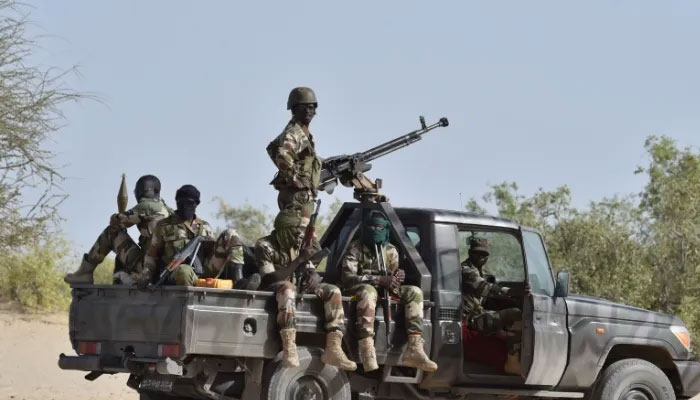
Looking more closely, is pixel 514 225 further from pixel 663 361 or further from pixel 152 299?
pixel 152 299

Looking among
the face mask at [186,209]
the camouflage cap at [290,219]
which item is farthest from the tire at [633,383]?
the face mask at [186,209]

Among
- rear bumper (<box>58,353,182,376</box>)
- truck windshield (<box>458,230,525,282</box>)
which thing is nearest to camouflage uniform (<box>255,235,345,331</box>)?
rear bumper (<box>58,353,182,376</box>)

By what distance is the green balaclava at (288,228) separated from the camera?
10.1 meters

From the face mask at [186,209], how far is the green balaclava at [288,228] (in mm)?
641

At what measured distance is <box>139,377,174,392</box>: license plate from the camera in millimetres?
9344

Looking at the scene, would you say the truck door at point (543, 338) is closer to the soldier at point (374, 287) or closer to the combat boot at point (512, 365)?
the combat boot at point (512, 365)

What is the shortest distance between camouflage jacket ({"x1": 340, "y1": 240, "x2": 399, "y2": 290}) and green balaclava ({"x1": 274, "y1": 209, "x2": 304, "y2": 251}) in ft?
1.57

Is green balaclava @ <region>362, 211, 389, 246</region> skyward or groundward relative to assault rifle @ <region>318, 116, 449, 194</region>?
groundward

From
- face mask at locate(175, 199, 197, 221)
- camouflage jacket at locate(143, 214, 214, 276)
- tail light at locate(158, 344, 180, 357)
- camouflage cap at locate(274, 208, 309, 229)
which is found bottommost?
tail light at locate(158, 344, 180, 357)

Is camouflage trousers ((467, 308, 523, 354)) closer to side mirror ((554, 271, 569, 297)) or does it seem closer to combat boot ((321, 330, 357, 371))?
side mirror ((554, 271, 569, 297))

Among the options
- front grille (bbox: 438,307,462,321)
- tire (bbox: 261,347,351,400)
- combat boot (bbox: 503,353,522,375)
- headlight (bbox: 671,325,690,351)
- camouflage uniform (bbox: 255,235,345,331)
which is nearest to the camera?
camouflage uniform (bbox: 255,235,345,331)

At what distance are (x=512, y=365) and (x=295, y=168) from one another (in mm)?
2460

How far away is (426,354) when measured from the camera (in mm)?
10320

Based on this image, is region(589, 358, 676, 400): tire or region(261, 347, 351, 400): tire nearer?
region(261, 347, 351, 400): tire
